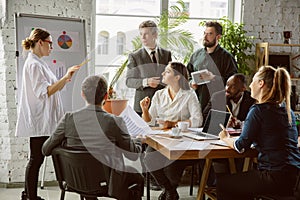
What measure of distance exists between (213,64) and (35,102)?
168 centimetres

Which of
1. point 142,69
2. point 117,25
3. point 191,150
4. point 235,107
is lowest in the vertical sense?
point 191,150

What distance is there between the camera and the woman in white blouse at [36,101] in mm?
3096

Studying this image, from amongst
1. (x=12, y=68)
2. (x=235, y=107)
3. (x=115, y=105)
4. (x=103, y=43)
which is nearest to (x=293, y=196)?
(x=235, y=107)

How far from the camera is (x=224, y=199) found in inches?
101

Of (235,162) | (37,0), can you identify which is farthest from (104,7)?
(235,162)

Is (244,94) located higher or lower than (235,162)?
higher

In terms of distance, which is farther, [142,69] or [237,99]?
[142,69]

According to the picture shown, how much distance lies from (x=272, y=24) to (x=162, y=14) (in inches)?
49.6

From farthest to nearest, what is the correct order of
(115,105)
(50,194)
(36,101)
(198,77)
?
(50,194), (198,77), (115,105), (36,101)

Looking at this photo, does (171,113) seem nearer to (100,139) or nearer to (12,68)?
(100,139)

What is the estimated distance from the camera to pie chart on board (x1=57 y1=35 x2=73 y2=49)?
388 centimetres

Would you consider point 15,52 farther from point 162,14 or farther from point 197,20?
point 197,20

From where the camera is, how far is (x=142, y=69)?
3711 millimetres

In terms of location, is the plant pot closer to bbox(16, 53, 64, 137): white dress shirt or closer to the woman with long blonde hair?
bbox(16, 53, 64, 137): white dress shirt
